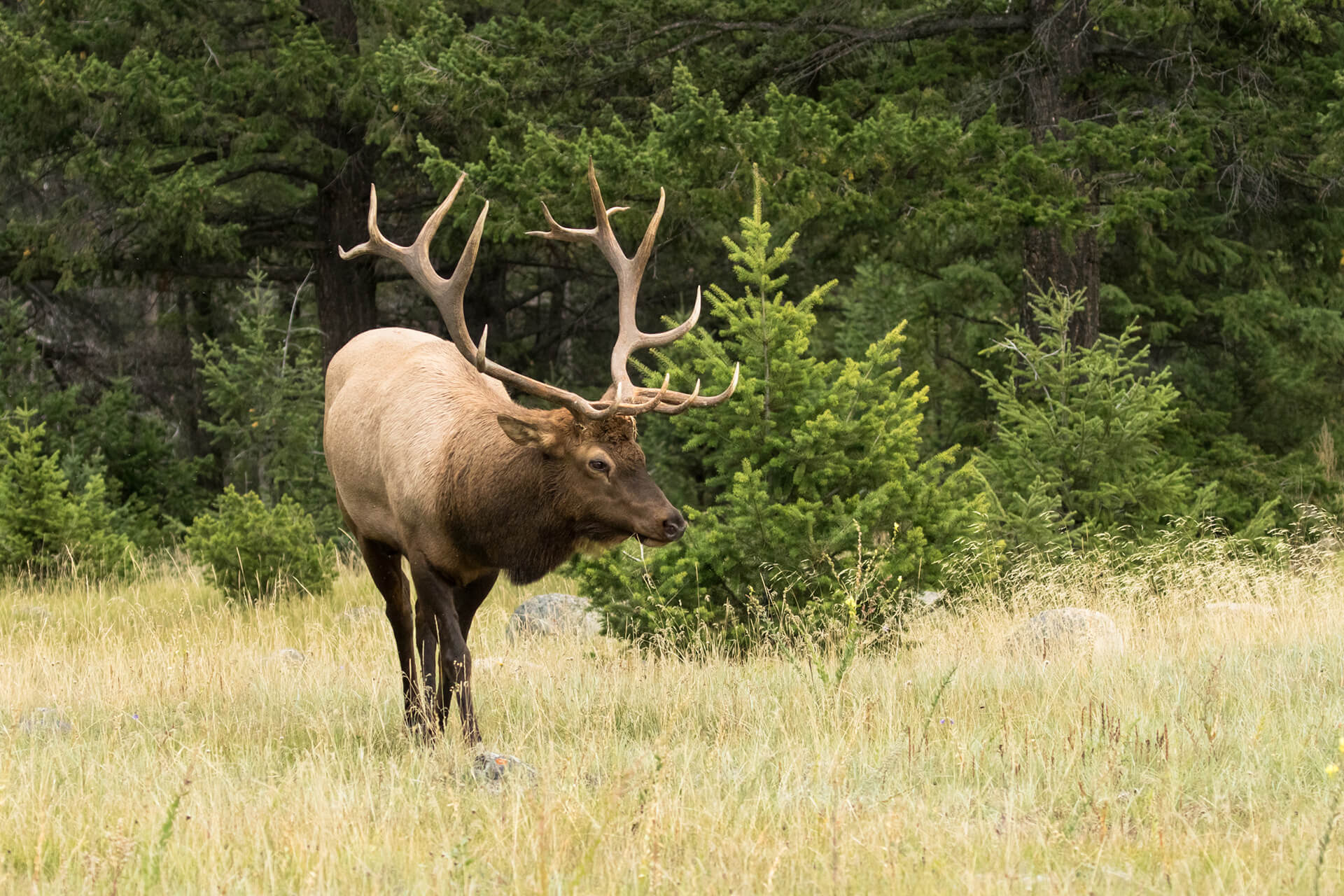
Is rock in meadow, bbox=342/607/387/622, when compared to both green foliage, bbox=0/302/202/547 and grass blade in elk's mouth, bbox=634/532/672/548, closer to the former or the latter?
grass blade in elk's mouth, bbox=634/532/672/548

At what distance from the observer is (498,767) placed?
15.7 ft

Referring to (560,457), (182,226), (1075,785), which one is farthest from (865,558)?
(182,226)

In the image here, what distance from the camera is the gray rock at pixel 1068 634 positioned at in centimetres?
677

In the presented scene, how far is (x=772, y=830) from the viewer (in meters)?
4.01

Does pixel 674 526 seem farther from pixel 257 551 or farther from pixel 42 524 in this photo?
pixel 42 524

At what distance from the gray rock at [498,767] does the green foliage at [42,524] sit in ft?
25.3

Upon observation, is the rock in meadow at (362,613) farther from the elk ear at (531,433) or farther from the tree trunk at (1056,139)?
the tree trunk at (1056,139)

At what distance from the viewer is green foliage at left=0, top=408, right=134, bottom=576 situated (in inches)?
457

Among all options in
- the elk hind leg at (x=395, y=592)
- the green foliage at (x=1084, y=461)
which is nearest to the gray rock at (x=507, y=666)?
the elk hind leg at (x=395, y=592)

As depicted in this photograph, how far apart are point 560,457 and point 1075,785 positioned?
2393mm

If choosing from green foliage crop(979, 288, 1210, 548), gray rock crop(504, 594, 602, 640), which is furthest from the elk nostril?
green foliage crop(979, 288, 1210, 548)

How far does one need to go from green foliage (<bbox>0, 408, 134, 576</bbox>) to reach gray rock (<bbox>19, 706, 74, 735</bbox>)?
5.73m

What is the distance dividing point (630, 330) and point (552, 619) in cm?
375

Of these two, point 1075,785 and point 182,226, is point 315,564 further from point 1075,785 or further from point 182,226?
point 1075,785
